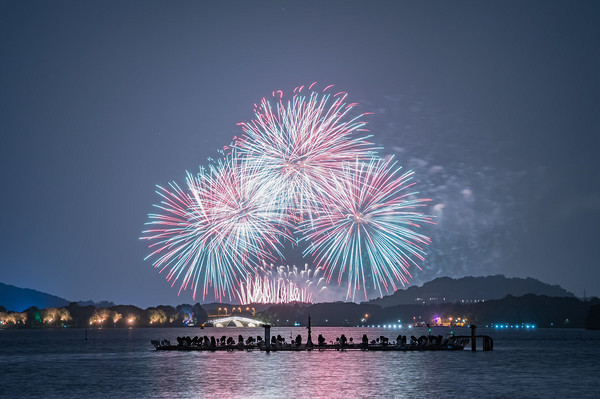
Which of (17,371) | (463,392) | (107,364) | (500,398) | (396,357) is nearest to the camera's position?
(500,398)

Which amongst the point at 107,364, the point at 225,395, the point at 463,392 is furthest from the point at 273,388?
the point at 107,364

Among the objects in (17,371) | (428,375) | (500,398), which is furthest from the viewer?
(17,371)

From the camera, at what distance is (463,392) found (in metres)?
54.2

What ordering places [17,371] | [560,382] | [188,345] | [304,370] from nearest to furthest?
1. [560,382]
2. [304,370]
3. [17,371]
4. [188,345]

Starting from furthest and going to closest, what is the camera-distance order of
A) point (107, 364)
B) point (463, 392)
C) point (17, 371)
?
point (107, 364) → point (17, 371) → point (463, 392)

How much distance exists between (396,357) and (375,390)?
1571 inches

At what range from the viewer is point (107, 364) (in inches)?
3420

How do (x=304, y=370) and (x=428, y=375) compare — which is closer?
(x=428, y=375)

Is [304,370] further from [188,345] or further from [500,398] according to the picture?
[188,345]

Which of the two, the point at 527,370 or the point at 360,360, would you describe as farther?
the point at 360,360

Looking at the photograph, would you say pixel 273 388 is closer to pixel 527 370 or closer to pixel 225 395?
pixel 225 395

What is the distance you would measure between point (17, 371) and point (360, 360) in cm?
3960

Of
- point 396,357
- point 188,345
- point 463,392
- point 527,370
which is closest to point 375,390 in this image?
point 463,392

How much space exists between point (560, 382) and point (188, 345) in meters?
65.4
